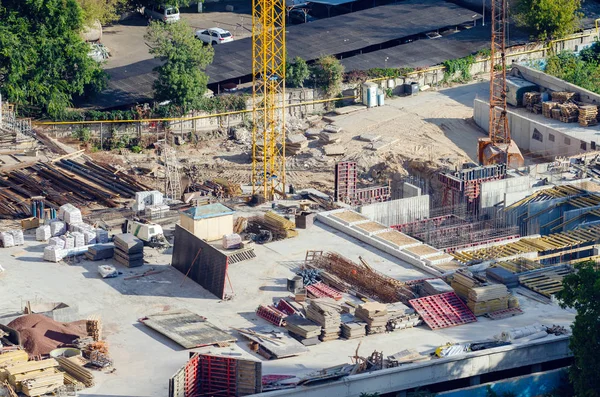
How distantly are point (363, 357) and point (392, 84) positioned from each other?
41843mm

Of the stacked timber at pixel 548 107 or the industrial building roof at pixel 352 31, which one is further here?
the industrial building roof at pixel 352 31

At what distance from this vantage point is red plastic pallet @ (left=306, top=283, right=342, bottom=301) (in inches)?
2409

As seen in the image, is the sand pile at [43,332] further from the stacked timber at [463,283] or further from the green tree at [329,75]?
the green tree at [329,75]

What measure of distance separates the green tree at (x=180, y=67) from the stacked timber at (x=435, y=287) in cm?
3043

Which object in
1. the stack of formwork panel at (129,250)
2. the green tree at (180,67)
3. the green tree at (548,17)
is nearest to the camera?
the stack of formwork panel at (129,250)

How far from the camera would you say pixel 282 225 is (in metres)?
68.0

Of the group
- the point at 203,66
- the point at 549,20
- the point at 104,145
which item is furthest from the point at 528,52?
the point at 104,145

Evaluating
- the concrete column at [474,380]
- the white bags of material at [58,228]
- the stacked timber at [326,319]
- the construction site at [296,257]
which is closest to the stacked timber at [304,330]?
the construction site at [296,257]

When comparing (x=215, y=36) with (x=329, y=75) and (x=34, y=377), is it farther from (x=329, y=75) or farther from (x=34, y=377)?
(x=34, y=377)

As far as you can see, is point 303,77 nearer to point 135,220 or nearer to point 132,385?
point 135,220

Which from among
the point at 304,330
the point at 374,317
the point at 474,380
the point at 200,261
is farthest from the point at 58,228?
the point at 474,380

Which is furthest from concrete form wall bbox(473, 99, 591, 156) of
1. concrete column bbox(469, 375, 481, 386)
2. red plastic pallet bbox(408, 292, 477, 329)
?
concrete column bbox(469, 375, 481, 386)

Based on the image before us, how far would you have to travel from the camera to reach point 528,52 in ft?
328

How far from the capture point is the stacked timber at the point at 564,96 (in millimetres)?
90000
